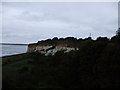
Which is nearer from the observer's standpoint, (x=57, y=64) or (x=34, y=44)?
(x=57, y=64)

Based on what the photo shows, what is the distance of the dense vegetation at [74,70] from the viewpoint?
1127cm

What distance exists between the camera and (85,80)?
12.0m

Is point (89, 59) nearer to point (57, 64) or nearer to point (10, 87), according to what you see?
point (57, 64)

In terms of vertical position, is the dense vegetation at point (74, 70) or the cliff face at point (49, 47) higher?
the cliff face at point (49, 47)

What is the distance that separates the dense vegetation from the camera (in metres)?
11.3

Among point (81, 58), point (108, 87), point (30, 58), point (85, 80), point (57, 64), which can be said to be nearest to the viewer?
point (108, 87)

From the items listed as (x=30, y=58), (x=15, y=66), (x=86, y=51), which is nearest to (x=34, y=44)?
(x=30, y=58)

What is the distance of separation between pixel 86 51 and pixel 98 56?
81 cm

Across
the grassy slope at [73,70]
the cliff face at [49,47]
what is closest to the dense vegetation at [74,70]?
the grassy slope at [73,70]

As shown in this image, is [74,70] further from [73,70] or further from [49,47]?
[49,47]

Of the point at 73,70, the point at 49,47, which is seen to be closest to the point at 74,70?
the point at 73,70

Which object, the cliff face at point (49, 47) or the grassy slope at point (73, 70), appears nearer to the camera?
the grassy slope at point (73, 70)

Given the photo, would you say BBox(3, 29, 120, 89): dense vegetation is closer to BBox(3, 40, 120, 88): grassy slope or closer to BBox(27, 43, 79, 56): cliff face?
BBox(3, 40, 120, 88): grassy slope

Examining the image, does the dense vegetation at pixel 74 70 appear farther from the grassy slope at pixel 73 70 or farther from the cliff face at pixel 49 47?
the cliff face at pixel 49 47
